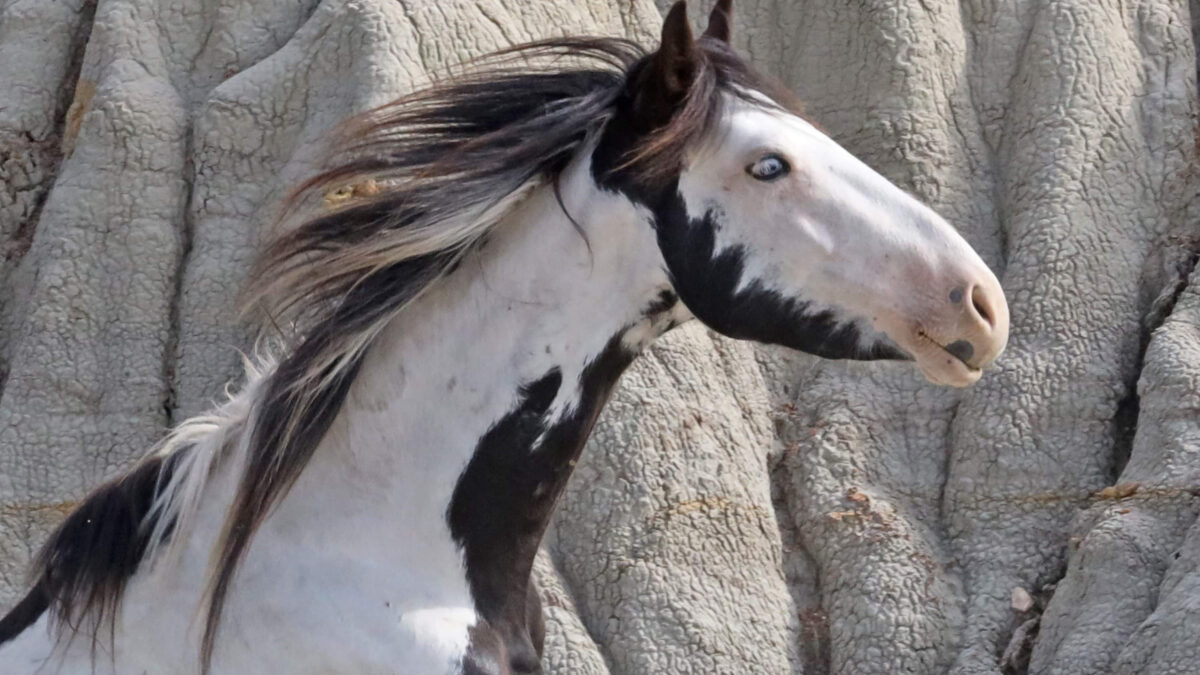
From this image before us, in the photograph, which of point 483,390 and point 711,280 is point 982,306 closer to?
point 711,280

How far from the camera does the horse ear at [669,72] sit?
2.43m

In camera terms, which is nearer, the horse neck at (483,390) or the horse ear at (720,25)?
the horse neck at (483,390)

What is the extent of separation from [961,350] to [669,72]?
60cm

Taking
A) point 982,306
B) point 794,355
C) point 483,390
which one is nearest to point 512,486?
point 483,390

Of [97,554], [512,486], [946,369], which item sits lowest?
[97,554]

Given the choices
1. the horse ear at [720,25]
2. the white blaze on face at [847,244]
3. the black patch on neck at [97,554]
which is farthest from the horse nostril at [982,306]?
the black patch on neck at [97,554]

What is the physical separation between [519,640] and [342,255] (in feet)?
2.24

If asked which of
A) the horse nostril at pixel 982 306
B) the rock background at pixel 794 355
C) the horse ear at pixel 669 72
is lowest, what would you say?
the rock background at pixel 794 355

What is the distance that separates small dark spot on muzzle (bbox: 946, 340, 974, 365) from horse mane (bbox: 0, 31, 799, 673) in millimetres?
480

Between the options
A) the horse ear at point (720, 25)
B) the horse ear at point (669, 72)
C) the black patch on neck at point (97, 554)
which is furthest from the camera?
the horse ear at point (720, 25)

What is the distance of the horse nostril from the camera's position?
96.6 inches

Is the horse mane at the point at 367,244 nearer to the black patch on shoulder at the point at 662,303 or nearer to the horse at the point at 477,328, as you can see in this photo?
the horse at the point at 477,328

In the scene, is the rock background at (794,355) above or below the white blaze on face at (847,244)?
below

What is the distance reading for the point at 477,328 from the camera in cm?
261
